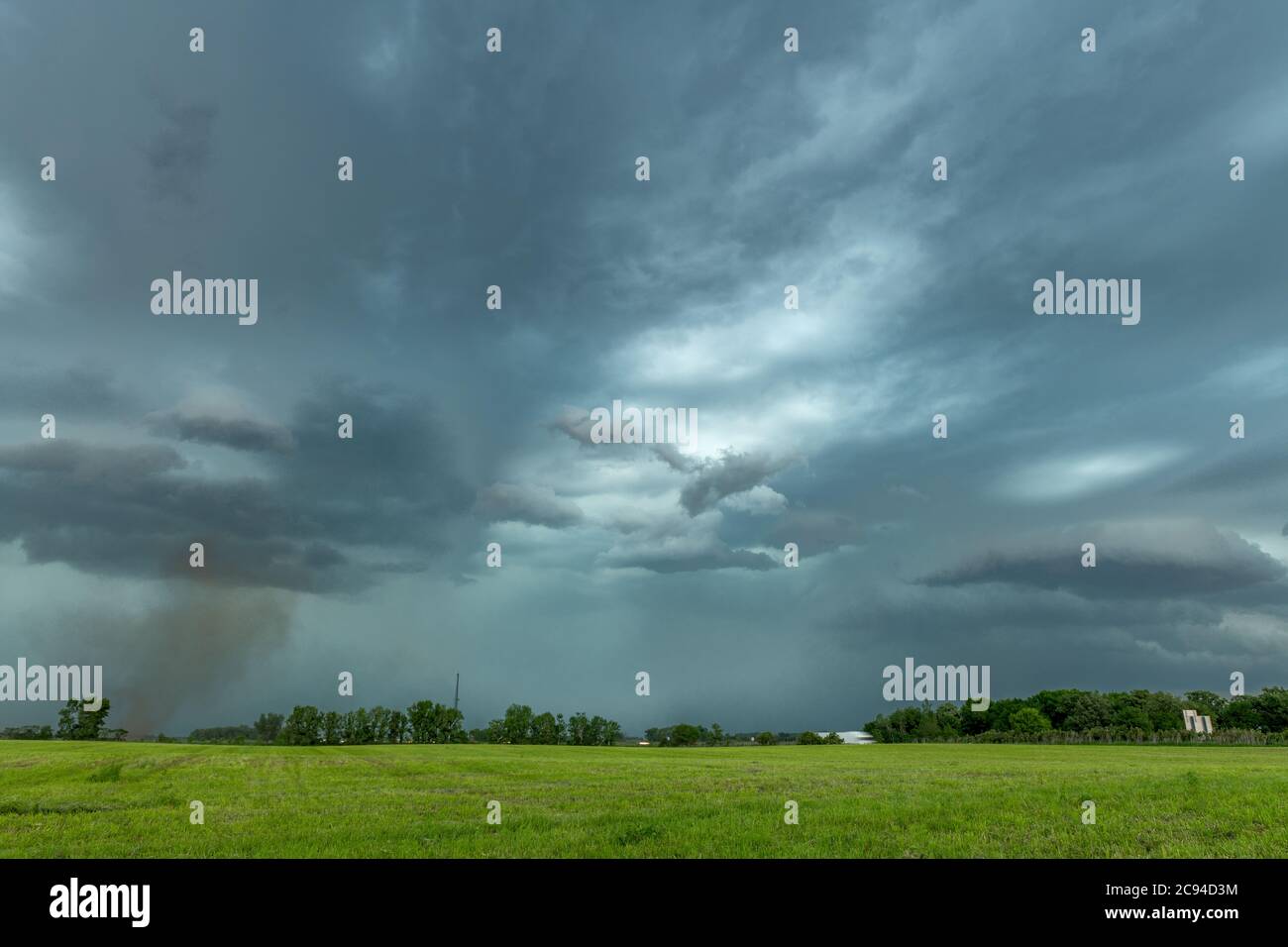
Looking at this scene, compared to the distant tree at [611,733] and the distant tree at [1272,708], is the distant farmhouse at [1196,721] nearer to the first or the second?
the distant tree at [1272,708]

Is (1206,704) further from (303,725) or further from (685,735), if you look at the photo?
(303,725)

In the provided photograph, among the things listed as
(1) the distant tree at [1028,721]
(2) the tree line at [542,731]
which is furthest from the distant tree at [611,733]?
(1) the distant tree at [1028,721]

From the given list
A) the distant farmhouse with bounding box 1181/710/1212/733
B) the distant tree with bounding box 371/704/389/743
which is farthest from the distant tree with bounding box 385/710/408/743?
the distant farmhouse with bounding box 1181/710/1212/733

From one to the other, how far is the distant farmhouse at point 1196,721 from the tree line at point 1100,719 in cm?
126

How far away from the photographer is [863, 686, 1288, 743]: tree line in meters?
151

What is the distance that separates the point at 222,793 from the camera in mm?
32750

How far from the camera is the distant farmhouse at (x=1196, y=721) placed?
164 m

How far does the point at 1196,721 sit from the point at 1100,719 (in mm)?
19440

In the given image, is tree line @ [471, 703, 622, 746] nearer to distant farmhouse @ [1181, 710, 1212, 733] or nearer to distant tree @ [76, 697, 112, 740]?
distant tree @ [76, 697, 112, 740]

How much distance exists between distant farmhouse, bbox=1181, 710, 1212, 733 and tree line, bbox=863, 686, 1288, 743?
1.26m

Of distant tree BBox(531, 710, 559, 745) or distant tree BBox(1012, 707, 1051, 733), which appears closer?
distant tree BBox(531, 710, 559, 745)

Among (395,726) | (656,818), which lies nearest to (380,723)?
(395,726)
